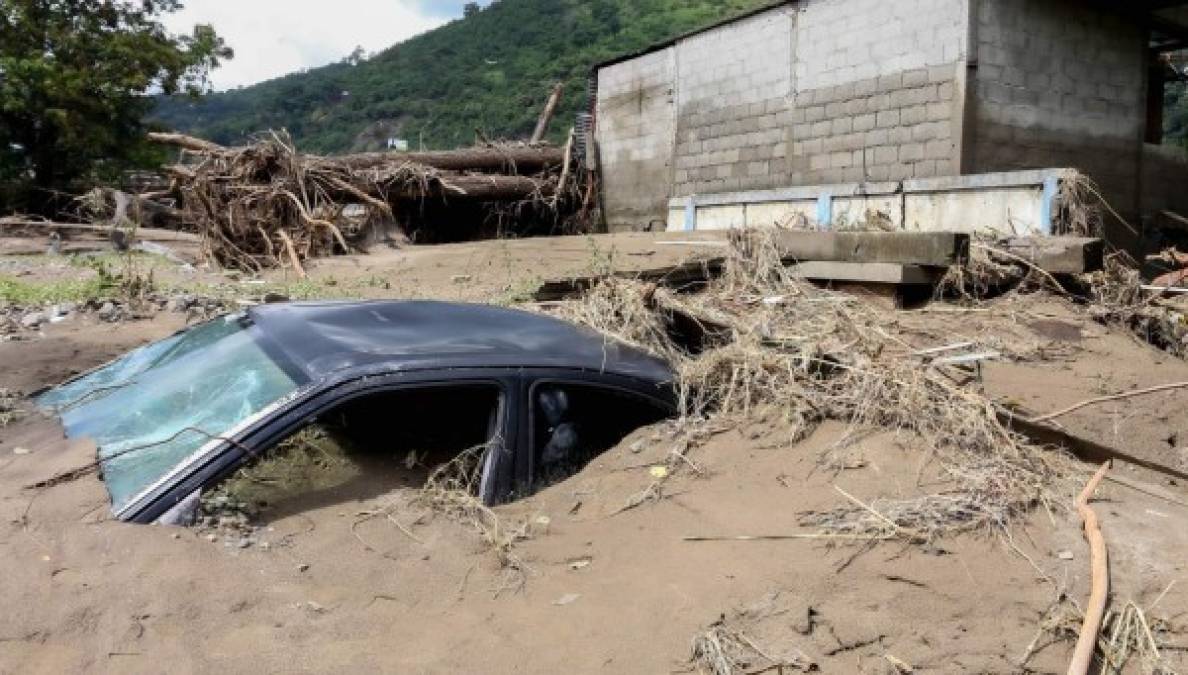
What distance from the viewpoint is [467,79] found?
169 ft

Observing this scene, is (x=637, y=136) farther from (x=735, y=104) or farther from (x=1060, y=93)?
(x=1060, y=93)

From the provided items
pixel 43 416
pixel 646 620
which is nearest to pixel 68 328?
pixel 43 416

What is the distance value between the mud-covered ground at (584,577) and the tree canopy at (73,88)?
816 inches

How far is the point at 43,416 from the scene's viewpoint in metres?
3.55

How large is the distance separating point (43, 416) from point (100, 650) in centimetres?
164

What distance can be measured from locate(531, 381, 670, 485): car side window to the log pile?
9.33 meters

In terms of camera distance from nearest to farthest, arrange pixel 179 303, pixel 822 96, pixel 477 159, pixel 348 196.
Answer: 1. pixel 179 303
2. pixel 822 96
3. pixel 348 196
4. pixel 477 159

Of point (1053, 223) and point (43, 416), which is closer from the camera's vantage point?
point (43, 416)

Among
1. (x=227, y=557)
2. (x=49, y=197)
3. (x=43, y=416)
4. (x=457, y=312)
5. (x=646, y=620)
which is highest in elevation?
(x=49, y=197)

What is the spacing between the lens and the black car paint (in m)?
2.76

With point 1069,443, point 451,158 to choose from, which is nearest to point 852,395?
point 1069,443

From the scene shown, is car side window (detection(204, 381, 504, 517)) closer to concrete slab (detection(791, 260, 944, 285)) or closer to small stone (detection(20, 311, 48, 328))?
concrete slab (detection(791, 260, 944, 285))

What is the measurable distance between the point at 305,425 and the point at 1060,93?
40.6 ft

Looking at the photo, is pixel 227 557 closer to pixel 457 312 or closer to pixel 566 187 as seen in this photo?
pixel 457 312
